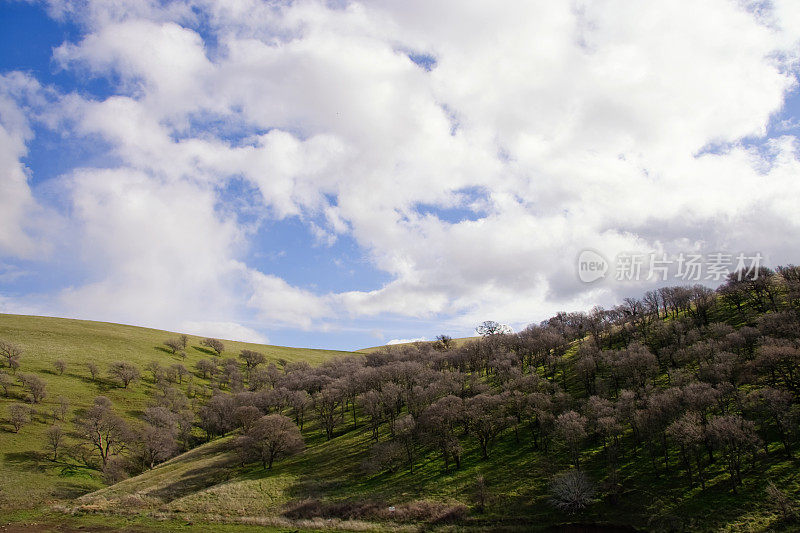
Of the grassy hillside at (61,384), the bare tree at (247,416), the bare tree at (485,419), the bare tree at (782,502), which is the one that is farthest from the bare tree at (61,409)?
the bare tree at (782,502)

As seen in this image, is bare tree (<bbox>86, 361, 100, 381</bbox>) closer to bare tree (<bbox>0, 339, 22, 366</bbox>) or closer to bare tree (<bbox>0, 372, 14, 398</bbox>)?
bare tree (<bbox>0, 339, 22, 366</bbox>)

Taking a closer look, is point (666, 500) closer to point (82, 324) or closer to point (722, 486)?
point (722, 486)

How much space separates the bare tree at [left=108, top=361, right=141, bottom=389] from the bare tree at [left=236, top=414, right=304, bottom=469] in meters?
70.4

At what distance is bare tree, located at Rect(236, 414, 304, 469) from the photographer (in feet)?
266

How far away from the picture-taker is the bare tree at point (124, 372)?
127625 mm

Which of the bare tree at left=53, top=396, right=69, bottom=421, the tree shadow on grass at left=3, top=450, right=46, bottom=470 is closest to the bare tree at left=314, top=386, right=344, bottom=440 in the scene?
the tree shadow on grass at left=3, top=450, right=46, bottom=470

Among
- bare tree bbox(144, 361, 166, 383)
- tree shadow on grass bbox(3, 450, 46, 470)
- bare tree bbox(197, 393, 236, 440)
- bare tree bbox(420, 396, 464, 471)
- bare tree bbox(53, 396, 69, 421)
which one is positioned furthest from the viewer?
bare tree bbox(144, 361, 166, 383)

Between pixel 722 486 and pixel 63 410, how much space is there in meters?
140

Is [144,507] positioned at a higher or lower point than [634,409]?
lower

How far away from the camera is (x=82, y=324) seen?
186125 mm

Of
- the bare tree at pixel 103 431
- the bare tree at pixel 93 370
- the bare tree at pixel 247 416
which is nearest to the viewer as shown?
the bare tree at pixel 103 431

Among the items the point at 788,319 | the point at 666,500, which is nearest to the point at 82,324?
the point at 666,500

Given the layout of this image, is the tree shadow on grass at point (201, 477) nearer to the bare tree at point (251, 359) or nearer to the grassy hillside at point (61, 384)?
the grassy hillside at point (61, 384)

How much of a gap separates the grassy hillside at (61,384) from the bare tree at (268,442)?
3135 centimetres
